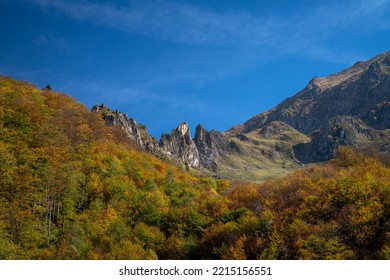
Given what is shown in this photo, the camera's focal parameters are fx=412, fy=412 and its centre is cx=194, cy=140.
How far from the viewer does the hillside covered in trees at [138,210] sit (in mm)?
54344

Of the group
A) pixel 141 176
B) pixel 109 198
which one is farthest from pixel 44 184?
pixel 141 176

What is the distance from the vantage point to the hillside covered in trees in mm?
54344

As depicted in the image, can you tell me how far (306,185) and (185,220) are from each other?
23232 mm

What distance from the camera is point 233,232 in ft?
216

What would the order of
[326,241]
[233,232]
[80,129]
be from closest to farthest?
[326,241] → [233,232] → [80,129]

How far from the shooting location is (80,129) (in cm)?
8988

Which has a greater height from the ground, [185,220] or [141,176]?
[141,176]

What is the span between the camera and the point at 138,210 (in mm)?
80875

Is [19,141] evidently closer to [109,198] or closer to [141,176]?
[109,198]

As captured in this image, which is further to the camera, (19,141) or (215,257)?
(19,141)

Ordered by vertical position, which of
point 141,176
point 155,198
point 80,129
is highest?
point 80,129
